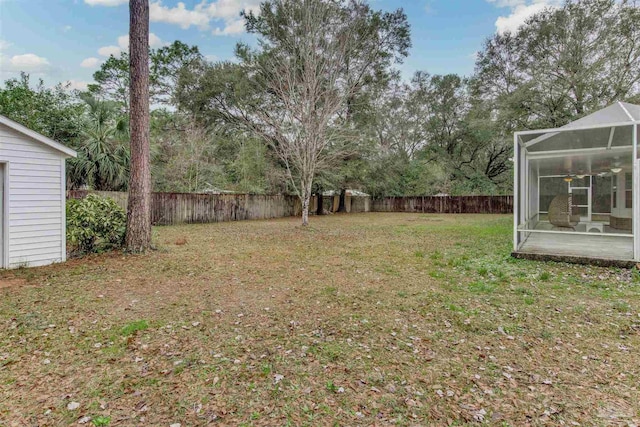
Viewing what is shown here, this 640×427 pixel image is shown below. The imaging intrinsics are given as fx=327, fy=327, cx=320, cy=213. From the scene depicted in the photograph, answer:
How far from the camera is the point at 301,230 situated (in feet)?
39.2

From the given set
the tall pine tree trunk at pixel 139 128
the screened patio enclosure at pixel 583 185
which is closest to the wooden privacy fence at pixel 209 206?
the tall pine tree trunk at pixel 139 128

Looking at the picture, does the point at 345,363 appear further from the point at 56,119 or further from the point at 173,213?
the point at 56,119

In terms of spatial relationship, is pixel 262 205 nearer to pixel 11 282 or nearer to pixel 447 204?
pixel 11 282

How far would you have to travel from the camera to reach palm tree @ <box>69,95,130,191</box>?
11.4 meters

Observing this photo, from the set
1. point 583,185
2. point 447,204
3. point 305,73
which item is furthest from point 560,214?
point 447,204

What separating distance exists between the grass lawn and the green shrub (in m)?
1.34

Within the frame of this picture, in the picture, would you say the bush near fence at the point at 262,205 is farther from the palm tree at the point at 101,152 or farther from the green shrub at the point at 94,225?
the green shrub at the point at 94,225

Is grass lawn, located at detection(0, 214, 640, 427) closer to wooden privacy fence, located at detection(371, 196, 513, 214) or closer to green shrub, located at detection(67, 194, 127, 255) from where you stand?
green shrub, located at detection(67, 194, 127, 255)

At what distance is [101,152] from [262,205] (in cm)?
790

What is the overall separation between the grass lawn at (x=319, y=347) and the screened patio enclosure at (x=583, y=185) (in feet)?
4.98

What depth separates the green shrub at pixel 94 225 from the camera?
Result: 261 inches

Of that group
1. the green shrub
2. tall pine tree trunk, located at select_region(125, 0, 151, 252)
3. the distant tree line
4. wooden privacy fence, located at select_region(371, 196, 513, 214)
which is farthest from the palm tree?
wooden privacy fence, located at select_region(371, 196, 513, 214)

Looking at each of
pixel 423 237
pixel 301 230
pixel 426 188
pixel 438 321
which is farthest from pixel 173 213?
pixel 426 188

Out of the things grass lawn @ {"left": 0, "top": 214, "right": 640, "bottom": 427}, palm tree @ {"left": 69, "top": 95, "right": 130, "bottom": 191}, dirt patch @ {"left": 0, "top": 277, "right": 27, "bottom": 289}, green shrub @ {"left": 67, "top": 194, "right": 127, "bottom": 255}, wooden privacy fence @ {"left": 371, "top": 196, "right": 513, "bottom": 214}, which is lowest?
grass lawn @ {"left": 0, "top": 214, "right": 640, "bottom": 427}
